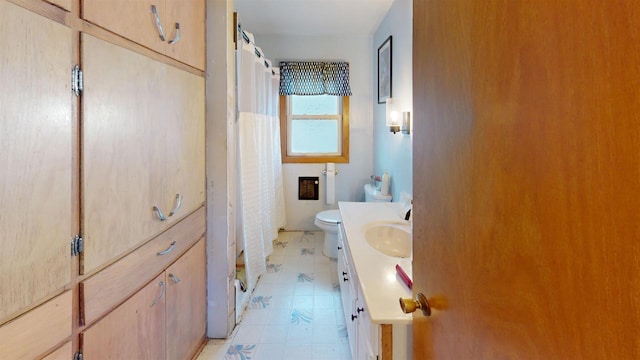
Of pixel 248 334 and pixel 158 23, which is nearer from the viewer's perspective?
pixel 158 23

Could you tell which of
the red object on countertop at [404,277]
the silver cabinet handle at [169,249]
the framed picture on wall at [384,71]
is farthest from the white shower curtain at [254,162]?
the red object on countertop at [404,277]

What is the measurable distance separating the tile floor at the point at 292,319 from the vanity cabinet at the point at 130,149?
0.89 m

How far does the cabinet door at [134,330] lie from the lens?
1.03 m

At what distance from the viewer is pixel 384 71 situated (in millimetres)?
3270

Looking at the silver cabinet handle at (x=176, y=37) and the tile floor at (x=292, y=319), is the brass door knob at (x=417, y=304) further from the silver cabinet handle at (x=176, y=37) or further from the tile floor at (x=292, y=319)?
the silver cabinet handle at (x=176, y=37)

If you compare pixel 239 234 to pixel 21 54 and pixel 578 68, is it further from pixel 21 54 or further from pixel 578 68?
pixel 578 68

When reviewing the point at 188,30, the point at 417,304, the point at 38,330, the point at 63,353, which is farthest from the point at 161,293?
the point at 188,30

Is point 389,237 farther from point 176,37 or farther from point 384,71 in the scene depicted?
point 384,71

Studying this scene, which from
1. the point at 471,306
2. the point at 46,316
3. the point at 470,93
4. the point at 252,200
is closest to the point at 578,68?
the point at 470,93

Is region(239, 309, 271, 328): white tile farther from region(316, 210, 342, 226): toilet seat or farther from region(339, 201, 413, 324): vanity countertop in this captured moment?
region(316, 210, 342, 226): toilet seat

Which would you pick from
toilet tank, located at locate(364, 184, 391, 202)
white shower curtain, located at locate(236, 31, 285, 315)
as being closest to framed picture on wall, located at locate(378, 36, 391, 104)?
toilet tank, located at locate(364, 184, 391, 202)

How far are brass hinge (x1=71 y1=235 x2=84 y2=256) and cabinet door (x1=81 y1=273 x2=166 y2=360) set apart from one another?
0.79ft

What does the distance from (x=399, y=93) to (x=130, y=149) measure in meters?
Result: 2.12

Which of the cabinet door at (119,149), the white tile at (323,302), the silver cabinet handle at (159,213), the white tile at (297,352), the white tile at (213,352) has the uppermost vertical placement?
the cabinet door at (119,149)
